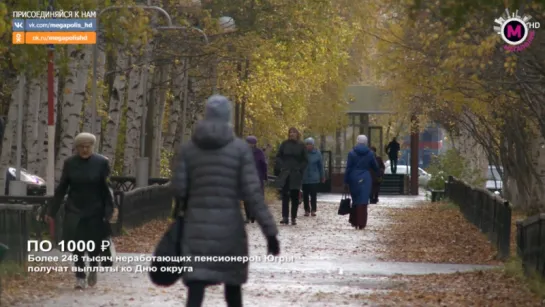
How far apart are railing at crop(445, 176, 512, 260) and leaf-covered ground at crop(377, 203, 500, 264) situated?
16cm

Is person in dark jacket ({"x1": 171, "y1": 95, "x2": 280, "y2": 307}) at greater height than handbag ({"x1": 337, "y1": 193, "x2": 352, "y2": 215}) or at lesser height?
greater

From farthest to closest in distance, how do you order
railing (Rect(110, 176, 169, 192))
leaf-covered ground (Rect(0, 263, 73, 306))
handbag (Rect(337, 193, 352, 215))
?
railing (Rect(110, 176, 169, 192)) < handbag (Rect(337, 193, 352, 215)) < leaf-covered ground (Rect(0, 263, 73, 306))

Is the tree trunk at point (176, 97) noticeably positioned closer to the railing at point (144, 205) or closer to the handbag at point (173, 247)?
the railing at point (144, 205)

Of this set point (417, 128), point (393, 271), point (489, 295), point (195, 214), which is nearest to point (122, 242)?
point (393, 271)

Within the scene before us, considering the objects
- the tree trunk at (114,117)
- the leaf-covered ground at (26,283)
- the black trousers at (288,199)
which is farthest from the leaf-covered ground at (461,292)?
the tree trunk at (114,117)

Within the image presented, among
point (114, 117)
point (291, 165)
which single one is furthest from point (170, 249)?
point (114, 117)

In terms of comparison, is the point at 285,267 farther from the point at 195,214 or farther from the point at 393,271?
the point at 195,214

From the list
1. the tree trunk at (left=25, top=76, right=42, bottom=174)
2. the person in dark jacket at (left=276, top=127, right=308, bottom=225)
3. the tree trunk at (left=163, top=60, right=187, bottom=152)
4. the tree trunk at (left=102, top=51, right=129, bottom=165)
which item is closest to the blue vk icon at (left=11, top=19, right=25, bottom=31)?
the person in dark jacket at (left=276, top=127, right=308, bottom=225)

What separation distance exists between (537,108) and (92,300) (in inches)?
590

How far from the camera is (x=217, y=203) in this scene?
9.00 metres

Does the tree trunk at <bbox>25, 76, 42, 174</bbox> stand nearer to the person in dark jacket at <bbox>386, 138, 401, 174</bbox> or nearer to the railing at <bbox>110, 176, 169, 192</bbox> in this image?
the railing at <bbox>110, 176, 169, 192</bbox>

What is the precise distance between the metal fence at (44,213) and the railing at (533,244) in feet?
16.1

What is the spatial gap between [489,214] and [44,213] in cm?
813

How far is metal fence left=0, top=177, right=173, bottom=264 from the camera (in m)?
15.2
